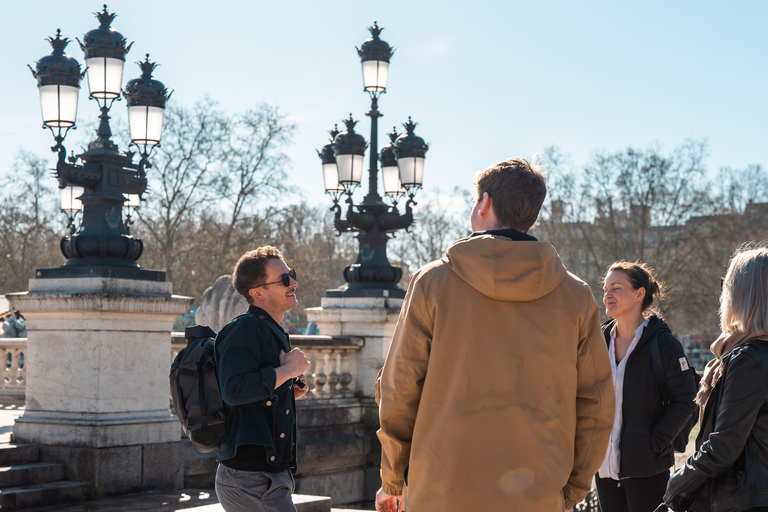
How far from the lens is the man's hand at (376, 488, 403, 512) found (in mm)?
3118

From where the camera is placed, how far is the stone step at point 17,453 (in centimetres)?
778

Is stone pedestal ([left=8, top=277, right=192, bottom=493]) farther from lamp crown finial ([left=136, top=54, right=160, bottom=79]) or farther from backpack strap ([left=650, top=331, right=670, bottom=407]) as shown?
backpack strap ([left=650, top=331, right=670, bottom=407])

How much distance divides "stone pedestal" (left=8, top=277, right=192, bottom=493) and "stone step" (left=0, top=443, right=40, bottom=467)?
0.09 metres

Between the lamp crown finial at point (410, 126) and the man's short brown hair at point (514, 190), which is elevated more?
the lamp crown finial at point (410, 126)

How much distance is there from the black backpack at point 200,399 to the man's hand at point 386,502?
0.94 m

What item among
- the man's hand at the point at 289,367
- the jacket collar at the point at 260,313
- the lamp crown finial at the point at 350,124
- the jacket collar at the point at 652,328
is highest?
the lamp crown finial at the point at 350,124

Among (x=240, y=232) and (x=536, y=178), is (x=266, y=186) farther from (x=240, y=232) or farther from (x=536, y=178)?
(x=536, y=178)

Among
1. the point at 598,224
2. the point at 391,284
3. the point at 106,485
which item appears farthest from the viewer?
the point at 598,224

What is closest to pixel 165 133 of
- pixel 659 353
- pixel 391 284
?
pixel 391 284

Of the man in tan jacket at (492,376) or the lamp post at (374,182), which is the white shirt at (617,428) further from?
the lamp post at (374,182)

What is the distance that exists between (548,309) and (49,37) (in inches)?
283

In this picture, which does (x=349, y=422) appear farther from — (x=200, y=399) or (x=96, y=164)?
(x=200, y=399)

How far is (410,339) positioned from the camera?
299cm

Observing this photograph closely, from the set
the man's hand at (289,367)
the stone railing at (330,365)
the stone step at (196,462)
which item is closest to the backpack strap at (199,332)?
the man's hand at (289,367)
